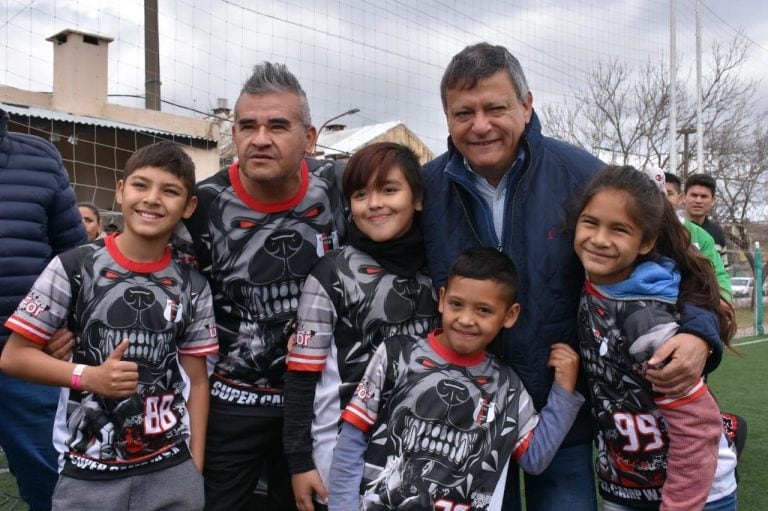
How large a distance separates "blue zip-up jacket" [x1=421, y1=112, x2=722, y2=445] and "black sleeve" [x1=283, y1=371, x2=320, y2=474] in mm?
557

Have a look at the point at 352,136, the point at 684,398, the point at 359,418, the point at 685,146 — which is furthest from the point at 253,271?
the point at 352,136

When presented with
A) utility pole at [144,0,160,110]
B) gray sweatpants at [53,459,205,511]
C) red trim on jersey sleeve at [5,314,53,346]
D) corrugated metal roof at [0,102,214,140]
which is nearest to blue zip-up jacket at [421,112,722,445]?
gray sweatpants at [53,459,205,511]

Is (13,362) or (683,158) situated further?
(683,158)

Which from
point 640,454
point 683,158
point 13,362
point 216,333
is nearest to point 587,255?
point 640,454

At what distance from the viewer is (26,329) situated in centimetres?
237

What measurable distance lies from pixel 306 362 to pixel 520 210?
0.88 m

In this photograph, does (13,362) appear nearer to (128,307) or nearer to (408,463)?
(128,307)

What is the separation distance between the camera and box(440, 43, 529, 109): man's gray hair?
240 centimetres

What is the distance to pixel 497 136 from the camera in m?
2.44

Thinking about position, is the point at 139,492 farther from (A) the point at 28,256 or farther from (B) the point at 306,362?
(A) the point at 28,256

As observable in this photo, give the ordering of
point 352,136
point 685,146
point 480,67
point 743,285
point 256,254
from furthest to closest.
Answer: point 352,136 → point 685,146 → point 743,285 → point 256,254 → point 480,67

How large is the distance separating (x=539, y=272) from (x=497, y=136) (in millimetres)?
472

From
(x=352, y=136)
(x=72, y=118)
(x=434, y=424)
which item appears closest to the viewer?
(x=434, y=424)

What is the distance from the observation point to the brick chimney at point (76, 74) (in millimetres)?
15742
